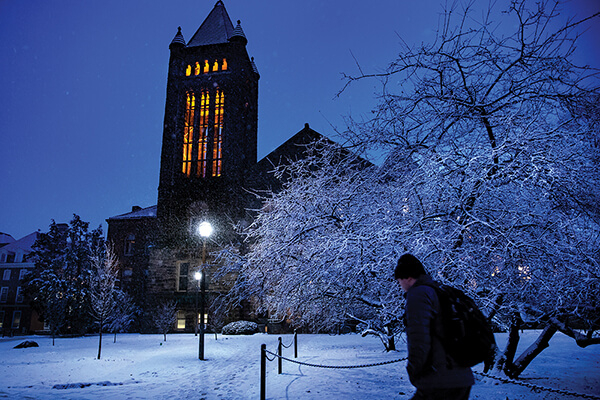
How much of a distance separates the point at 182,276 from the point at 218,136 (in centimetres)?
1162

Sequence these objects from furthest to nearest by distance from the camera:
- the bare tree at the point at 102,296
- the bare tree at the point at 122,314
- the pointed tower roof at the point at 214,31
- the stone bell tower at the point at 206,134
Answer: the pointed tower roof at the point at 214,31, the stone bell tower at the point at 206,134, the bare tree at the point at 122,314, the bare tree at the point at 102,296

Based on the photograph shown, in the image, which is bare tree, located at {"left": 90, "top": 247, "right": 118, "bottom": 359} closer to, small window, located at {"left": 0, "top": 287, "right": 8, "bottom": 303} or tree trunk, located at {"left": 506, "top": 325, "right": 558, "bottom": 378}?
tree trunk, located at {"left": 506, "top": 325, "right": 558, "bottom": 378}

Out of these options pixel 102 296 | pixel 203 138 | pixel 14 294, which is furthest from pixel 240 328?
pixel 14 294

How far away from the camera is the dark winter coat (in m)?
2.57

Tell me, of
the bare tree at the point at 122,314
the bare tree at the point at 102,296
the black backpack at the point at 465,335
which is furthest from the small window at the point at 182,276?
the black backpack at the point at 465,335

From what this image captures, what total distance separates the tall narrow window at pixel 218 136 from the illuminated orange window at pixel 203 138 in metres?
0.75

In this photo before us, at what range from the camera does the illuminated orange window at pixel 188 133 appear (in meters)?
29.7

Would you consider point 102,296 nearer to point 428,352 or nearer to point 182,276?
point 182,276

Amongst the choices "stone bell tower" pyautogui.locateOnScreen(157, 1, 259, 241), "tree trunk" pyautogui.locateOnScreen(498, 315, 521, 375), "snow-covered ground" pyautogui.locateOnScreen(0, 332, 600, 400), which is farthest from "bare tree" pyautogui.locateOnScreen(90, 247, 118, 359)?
"tree trunk" pyautogui.locateOnScreen(498, 315, 521, 375)

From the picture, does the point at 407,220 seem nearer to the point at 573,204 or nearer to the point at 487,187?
the point at 487,187

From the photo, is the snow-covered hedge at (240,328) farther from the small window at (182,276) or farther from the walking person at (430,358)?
the walking person at (430,358)

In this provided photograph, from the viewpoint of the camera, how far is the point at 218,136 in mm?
29578

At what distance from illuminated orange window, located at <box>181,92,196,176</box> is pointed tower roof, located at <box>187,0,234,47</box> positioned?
5.32 m

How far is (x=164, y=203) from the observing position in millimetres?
28328
